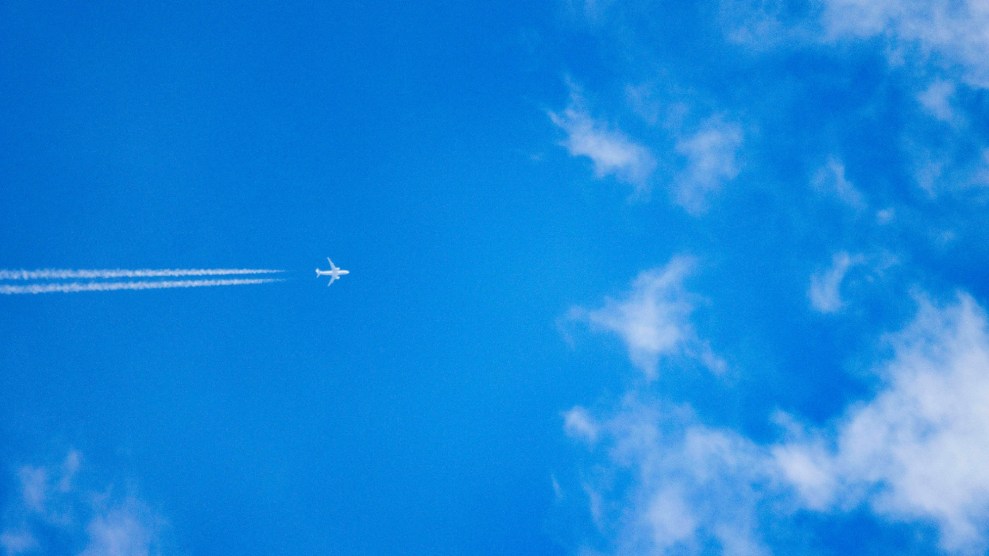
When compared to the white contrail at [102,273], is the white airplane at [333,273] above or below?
above

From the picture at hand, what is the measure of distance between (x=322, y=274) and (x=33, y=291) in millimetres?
38239

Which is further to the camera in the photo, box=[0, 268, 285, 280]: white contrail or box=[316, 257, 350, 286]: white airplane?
box=[316, 257, 350, 286]: white airplane

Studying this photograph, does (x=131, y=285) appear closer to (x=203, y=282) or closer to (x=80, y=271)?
(x=80, y=271)

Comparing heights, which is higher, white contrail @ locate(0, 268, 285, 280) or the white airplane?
the white airplane

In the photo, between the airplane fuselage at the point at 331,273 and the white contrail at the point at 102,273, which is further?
the airplane fuselage at the point at 331,273

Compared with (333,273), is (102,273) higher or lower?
lower

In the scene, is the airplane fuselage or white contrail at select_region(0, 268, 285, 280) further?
the airplane fuselage

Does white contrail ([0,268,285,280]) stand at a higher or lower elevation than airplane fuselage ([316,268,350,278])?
lower

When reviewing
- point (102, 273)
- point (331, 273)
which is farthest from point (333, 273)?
point (102, 273)

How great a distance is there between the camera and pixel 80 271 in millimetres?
42406

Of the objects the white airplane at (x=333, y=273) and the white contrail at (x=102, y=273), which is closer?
the white contrail at (x=102, y=273)

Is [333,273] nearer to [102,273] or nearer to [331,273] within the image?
[331,273]

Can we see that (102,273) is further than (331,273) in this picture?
No

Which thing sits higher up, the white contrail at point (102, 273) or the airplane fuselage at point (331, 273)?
the airplane fuselage at point (331, 273)
